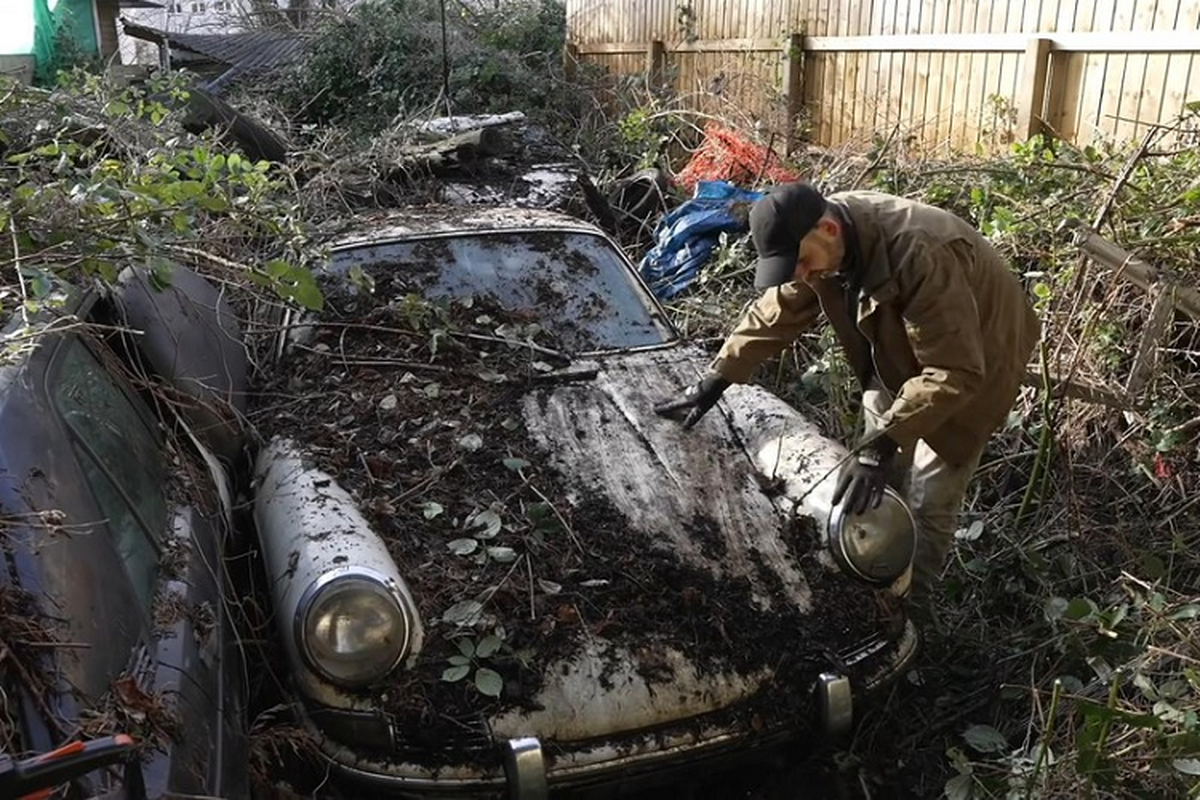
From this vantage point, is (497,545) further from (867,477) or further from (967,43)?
(967,43)

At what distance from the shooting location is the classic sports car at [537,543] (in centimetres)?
253

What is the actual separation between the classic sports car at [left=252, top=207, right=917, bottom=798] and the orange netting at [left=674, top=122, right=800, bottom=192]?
3.81m

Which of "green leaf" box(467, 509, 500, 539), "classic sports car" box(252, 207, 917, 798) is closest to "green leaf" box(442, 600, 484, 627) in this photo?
"classic sports car" box(252, 207, 917, 798)

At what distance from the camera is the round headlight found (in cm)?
250

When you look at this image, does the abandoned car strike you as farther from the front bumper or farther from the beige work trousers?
the beige work trousers

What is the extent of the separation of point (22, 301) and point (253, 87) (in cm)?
1005

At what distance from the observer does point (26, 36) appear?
616 inches

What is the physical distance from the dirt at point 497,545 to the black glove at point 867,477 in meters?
0.20

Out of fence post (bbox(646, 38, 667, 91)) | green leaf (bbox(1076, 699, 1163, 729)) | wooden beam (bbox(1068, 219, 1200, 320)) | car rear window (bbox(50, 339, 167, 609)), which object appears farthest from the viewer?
fence post (bbox(646, 38, 667, 91))

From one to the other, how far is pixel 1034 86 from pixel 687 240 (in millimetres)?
2543

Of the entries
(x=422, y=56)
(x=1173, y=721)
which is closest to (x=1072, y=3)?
(x=1173, y=721)

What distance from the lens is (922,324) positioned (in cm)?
318

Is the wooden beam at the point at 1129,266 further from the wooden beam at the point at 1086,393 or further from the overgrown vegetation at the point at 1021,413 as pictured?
the wooden beam at the point at 1086,393

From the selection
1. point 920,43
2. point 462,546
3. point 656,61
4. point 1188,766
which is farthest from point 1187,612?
point 656,61
